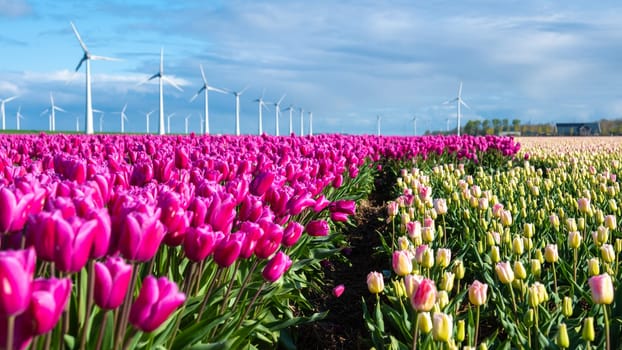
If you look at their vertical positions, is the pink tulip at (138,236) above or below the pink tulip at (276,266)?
above

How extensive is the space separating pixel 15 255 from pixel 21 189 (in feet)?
3.72

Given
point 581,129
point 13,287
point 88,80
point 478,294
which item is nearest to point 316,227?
point 478,294

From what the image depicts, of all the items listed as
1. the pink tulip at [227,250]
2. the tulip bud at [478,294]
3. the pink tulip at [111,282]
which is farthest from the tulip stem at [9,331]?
the tulip bud at [478,294]

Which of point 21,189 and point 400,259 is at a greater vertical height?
point 21,189

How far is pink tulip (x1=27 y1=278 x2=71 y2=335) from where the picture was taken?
1.57 metres

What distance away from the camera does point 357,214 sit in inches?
427

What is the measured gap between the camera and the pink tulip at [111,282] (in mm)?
1813

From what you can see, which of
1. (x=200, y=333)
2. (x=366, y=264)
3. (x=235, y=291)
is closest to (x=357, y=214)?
(x=366, y=264)

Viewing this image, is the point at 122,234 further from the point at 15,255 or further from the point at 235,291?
the point at 235,291

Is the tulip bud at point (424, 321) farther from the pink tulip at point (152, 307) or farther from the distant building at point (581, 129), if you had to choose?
the distant building at point (581, 129)

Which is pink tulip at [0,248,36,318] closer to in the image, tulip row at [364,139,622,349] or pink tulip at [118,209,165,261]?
pink tulip at [118,209,165,261]

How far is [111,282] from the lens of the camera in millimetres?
1827

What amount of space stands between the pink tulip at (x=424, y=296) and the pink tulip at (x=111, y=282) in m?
1.33

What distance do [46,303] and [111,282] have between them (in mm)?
Result: 270
